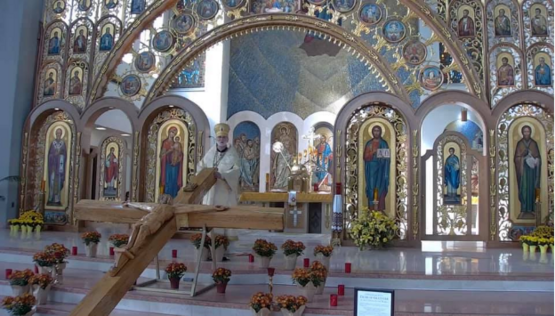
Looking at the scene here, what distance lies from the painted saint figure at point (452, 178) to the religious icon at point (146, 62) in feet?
→ 20.9

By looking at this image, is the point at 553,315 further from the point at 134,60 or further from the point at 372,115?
the point at 134,60

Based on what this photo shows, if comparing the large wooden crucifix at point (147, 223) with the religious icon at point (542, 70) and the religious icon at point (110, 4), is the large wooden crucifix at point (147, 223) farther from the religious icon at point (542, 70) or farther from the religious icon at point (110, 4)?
the religious icon at point (110, 4)

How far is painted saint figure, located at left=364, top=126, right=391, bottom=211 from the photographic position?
9.44 metres

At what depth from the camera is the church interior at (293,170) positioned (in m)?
5.31

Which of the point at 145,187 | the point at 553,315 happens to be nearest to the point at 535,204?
the point at 553,315

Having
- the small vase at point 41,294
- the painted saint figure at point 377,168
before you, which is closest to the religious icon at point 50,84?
the painted saint figure at point 377,168

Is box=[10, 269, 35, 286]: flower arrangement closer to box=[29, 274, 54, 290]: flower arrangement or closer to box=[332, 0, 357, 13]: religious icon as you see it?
box=[29, 274, 54, 290]: flower arrangement

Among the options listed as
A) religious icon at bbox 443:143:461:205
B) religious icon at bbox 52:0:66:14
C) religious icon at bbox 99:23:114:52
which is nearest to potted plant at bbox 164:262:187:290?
religious icon at bbox 443:143:461:205

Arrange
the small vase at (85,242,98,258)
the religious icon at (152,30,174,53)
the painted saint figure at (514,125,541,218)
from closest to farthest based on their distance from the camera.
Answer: the small vase at (85,242,98,258) < the painted saint figure at (514,125,541,218) < the religious icon at (152,30,174,53)

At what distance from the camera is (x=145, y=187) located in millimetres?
10508

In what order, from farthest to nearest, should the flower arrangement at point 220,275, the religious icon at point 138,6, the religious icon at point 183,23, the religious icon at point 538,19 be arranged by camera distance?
the religious icon at point 138,6 → the religious icon at point 183,23 → the religious icon at point 538,19 → the flower arrangement at point 220,275

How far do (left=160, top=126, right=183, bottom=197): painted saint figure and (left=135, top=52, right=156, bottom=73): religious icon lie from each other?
1431 millimetres

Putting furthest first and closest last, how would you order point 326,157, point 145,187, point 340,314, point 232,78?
point 232,78 < point 326,157 < point 145,187 < point 340,314

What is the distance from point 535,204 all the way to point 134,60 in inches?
336
